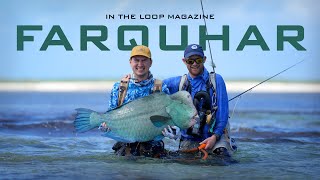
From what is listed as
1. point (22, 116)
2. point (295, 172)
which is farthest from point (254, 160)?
point (22, 116)

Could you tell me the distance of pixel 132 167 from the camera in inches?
345

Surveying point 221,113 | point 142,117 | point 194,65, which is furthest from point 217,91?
point 142,117

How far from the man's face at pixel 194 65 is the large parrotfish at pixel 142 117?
737 millimetres

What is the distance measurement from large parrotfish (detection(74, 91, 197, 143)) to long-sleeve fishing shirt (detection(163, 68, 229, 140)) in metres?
0.66

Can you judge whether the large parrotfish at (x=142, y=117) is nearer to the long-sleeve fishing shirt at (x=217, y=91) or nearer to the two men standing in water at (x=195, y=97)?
the two men standing in water at (x=195, y=97)

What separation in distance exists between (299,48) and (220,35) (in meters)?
1.73

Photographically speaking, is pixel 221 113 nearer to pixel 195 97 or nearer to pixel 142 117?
pixel 195 97

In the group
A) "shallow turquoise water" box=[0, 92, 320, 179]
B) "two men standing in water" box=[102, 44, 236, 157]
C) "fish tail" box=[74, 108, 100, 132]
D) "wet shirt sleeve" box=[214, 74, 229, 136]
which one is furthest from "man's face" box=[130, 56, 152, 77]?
"shallow turquoise water" box=[0, 92, 320, 179]

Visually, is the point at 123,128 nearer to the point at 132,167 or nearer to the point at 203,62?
the point at 132,167

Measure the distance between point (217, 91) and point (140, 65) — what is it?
4.01 feet

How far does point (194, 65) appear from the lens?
9.03 m

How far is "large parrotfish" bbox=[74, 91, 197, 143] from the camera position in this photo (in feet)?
27.6

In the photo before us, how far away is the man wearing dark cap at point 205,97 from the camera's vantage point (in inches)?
354

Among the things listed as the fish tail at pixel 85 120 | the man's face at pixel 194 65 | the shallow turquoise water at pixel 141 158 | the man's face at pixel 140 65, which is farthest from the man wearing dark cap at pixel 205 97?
the fish tail at pixel 85 120
